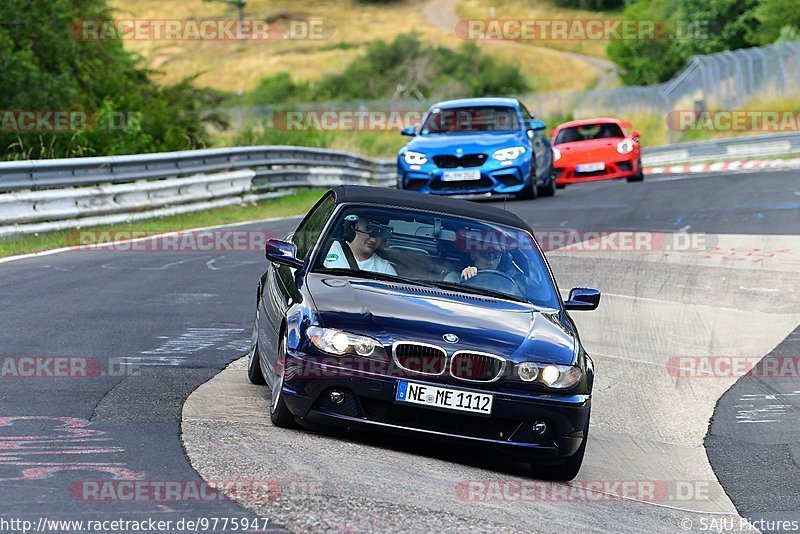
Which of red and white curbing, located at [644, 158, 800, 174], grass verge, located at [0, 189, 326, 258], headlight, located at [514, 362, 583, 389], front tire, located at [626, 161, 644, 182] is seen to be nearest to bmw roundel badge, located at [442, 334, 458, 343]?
headlight, located at [514, 362, 583, 389]

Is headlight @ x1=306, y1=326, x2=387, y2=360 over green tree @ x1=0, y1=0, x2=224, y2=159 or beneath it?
over

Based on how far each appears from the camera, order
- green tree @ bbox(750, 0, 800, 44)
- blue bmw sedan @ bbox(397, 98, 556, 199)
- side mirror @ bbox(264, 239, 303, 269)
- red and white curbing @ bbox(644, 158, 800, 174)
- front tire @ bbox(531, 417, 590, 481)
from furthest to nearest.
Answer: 1. green tree @ bbox(750, 0, 800, 44)
2. red and white curbing @ bbox(644, 158, 800, 174)
3. blue bmw sedan @ bbox(397, 98, 556, 199)
4. side mirror @ bbox(264, 239, 303, 269)
5. front tire @ bbox(531, 417, 590, 481)

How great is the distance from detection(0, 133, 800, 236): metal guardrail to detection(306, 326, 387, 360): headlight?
35.2ft

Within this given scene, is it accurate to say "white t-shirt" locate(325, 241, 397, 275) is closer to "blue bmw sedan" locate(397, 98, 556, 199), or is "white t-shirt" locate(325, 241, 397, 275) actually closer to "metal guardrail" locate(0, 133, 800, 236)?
"metal guardrail" locate(0, 133, 800, 236)

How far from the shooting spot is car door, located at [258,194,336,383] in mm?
7617

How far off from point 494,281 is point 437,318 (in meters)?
0.94

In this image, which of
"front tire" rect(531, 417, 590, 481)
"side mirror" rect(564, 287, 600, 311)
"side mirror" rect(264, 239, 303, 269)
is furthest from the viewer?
"side mirror" rect(564, 287, 600, 311)

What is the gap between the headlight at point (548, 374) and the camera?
273 inches

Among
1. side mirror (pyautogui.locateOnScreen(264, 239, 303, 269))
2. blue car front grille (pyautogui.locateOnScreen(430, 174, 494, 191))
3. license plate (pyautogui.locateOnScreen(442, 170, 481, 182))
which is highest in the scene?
side mirror (pyautogui.locateOnScreen(264, 239, 303, 269))

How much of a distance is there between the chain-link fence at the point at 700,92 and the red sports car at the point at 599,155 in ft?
73.4

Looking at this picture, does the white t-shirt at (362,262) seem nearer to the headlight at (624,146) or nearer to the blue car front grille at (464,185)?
the blue car front grille at (464,185)

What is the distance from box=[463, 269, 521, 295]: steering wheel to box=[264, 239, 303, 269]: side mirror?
0.97 metres

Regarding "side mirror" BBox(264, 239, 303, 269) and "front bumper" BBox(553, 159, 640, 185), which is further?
"front bumper" BBox(553, 159, 640, 185)

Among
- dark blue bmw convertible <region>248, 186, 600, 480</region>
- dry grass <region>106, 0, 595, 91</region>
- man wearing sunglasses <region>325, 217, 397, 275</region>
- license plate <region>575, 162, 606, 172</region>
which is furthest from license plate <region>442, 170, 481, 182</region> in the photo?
dry grass <region>106, 0, 595, 91</region>
